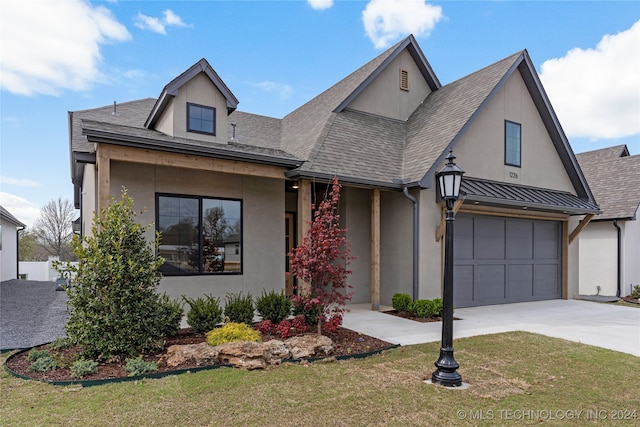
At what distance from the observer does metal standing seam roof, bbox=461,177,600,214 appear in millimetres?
10328

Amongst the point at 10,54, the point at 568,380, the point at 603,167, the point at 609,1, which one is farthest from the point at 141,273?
the point at 603,167

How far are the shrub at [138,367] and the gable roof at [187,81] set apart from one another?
613 cm

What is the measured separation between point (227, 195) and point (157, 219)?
1.71 m

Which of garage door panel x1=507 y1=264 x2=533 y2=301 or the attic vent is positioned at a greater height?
the attic vent

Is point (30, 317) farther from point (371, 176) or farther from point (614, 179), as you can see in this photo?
point (614, 179)

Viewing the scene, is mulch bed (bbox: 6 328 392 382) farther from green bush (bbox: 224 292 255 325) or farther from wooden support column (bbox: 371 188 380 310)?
wooden support column (bbox: 371 188 380 310)

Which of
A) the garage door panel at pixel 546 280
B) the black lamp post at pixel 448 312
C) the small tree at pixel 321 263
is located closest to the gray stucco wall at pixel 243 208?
the small tree at pixel 321 263

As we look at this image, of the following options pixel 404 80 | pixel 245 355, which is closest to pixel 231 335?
pixel 245 355

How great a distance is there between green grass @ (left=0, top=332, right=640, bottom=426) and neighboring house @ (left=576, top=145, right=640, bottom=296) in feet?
35.8

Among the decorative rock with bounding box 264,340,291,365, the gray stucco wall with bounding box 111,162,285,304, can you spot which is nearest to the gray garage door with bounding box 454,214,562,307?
the gray stucco wall with bounding box 111,162,285,304

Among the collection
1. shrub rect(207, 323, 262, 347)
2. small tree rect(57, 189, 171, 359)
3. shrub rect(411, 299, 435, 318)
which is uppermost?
small tree rect(57, 189, 171, 359)

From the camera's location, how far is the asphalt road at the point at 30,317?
7039 mm

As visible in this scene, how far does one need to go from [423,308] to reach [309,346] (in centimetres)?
412

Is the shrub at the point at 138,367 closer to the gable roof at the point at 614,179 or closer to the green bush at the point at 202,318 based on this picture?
the green bush at the point at 202,318
